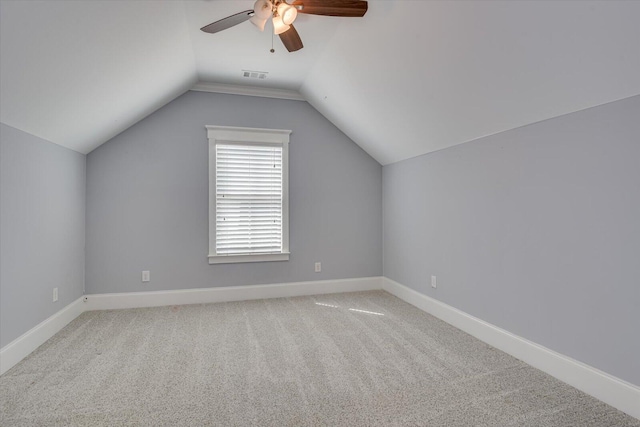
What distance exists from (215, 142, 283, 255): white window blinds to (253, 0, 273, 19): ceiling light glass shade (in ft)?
7.47

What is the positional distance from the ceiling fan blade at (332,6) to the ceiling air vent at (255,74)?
1.83 meters

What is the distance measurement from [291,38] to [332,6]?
A: 1.47 feet

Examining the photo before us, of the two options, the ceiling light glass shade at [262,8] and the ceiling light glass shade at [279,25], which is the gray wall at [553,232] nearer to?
the ceiling light glass shade at [279,25]

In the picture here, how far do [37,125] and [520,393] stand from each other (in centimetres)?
408

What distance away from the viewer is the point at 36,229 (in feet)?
9.31

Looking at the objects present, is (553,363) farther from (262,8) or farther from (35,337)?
(35,337)

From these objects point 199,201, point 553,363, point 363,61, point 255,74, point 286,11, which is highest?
point 255,74

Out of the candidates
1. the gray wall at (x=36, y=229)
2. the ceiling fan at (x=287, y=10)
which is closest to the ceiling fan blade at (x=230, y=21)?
the ceiling fan at (x=287, y=10)

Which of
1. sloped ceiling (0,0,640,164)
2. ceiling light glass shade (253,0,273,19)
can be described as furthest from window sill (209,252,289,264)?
ceiling light glass shade (253,0,273,19)

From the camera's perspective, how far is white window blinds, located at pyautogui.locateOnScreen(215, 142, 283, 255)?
4.25m

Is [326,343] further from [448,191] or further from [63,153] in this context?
[63,153]

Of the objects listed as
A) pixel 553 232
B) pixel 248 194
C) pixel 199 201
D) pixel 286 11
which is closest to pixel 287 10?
pixel 286 11

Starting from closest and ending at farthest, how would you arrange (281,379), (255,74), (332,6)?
(332,6) → (281,379) → (255,74)

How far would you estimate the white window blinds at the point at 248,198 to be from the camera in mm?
4250
